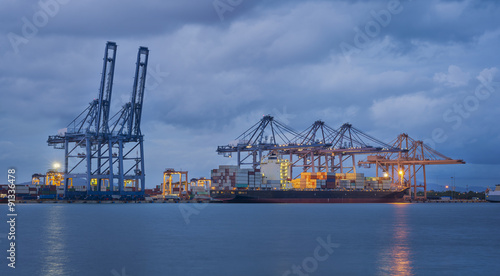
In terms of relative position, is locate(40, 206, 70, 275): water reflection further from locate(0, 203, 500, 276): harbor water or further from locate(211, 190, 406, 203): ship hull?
locate(211, 190, 406, 203): ship hull

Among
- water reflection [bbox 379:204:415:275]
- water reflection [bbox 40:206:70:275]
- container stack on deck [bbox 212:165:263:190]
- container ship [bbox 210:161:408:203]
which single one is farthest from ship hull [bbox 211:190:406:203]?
water reflection [bbox 379:204:415:275]

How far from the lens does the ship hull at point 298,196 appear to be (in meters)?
98.2

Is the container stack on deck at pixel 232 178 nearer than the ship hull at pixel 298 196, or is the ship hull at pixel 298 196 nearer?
the container stack on deck at pixel 232 178

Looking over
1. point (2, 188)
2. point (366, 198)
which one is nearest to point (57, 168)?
point (2, 188)

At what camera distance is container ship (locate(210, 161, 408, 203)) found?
97.4 m

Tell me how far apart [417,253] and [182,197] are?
96565 millimetres

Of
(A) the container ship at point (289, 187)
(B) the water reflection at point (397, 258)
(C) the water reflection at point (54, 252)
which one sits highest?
(A) the container ship at point (289, 187)

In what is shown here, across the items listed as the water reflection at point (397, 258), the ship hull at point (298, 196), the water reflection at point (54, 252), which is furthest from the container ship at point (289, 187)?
the water reflection at point (397, 258)

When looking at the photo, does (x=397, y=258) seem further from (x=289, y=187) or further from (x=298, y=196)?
(x=289, y=187)

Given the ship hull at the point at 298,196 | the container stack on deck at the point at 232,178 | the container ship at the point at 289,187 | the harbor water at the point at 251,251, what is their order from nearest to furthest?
the harbor water at the point at 251,251, the container stack on deck at the point at 232,178, the container ship at the point at 289,187, the ship hull at the point at 298,196

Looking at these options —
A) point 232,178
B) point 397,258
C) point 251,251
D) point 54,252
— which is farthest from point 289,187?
point 54,252

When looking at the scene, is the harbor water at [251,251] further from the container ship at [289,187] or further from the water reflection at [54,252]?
the container ship at [289,187]

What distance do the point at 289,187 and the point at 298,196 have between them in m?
4.30

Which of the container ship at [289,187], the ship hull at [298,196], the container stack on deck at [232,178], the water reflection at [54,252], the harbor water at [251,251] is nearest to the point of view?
the water reflection at [54,252]
